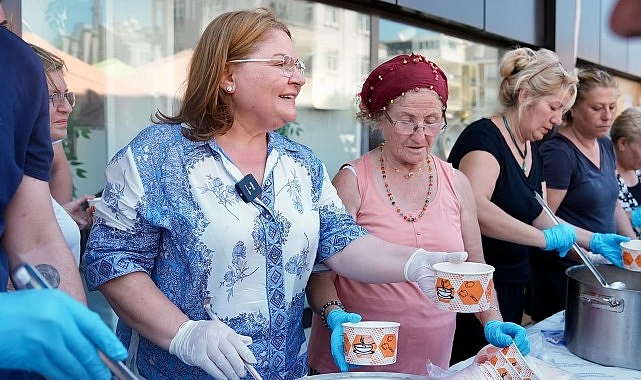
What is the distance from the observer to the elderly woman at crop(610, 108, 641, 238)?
412cm

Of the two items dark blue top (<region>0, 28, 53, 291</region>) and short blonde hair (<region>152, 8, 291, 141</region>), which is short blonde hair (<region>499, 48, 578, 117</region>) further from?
dark blue top (<region>0, 28, 53, 291</region>)

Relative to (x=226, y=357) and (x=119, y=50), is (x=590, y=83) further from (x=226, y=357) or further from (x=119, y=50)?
(x=226, y=357)

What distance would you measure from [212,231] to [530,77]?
1799mm

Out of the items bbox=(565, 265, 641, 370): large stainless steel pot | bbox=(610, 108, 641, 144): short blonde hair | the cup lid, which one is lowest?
bbox=(565, 265, 641, 370): large stainless steel pot

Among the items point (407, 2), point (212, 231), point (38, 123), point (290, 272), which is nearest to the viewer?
point (38, 123)

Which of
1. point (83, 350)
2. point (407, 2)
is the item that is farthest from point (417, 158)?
point (407, 2)

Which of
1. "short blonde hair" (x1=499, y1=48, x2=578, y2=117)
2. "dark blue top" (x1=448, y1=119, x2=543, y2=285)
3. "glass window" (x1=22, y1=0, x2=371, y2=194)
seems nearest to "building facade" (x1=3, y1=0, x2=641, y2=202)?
"glass window" (x1=22, y1=0, x2=371, y2=194)

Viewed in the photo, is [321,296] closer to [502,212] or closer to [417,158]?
[417,158]

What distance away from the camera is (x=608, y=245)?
2635 mm

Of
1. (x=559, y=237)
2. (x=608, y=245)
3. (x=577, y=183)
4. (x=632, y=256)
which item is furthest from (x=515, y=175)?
(x=632, y=256)

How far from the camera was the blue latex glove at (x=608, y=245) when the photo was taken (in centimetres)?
248

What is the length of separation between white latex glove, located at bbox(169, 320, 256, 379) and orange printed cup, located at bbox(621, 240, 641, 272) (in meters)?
1.35

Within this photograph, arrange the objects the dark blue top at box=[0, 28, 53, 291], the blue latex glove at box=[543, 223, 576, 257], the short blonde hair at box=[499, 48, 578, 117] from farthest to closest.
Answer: the short blonde hair at box=[499, 48, 578, 117] → the blue latex glove at box=[543, 223, 576, 257] → the dark blue top at box=[0, 28, 53, 291]

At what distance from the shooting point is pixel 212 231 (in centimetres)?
155
